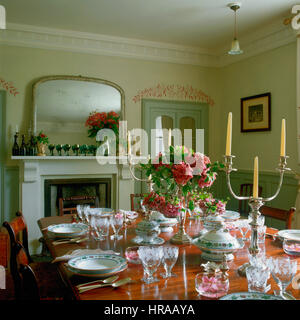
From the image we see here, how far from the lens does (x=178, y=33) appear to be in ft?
13.8

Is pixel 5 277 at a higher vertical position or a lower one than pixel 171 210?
lower

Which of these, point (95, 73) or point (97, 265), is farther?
point (95, 73)

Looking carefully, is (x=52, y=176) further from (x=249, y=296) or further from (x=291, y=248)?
(x=249, y=296)

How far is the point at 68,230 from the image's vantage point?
2.11 meters

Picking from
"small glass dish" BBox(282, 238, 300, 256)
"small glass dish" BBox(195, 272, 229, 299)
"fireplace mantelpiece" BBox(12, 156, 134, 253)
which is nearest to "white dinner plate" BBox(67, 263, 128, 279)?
"small glass dish" BBox(195, 272, 229, 299)

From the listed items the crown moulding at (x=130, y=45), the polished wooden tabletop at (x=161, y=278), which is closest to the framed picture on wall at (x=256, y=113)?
the crown moulding at (x=130, y=45)

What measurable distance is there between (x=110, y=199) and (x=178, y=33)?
2.38 metres

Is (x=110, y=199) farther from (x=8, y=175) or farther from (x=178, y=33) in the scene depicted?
(x=178, y=33)

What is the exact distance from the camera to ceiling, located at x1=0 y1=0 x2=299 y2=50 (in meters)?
3.36

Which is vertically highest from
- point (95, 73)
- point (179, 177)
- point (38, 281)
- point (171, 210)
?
point (95, 73)

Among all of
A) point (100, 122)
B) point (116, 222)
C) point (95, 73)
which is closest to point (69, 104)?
point (100, 122)

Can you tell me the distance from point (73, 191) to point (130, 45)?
2.14 meters
